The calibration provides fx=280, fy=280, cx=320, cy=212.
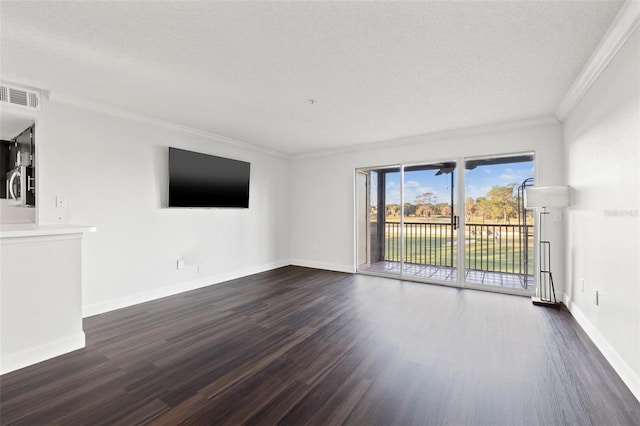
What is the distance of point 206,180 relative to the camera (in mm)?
4379

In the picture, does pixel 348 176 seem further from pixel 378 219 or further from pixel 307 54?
pixel 307 54

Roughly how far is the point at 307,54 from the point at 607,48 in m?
2.26

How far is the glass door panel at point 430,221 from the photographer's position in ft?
15.9

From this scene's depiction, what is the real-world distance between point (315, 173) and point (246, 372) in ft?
14.4

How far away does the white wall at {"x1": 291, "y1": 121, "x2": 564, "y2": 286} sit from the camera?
3840 millimetres

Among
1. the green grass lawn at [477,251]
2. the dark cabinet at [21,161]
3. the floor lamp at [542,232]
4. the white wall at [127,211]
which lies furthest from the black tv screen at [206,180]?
the floor lamp at [542,232]

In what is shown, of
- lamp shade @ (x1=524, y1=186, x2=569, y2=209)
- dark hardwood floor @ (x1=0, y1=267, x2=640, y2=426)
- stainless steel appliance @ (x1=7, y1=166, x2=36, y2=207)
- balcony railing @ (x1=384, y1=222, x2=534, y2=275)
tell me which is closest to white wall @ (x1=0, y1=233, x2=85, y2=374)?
dark hardwood floor @ (x1=0, y1=267, x2=640, y2=426)

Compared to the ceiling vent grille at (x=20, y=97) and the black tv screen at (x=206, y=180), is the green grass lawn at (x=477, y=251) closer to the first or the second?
the black tv screen at (x=206, y=180)

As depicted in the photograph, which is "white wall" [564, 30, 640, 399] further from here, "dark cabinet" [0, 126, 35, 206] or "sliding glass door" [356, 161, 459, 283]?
"dark cabinet" [0, 126, 35, 206]

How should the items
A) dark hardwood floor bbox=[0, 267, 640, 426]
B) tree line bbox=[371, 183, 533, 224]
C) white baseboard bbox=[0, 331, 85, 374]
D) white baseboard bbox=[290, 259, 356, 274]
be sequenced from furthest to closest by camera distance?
white baseboard bbox=[290, 259, 356, 274], tree line bbox=[371, 183, 533, 224], white baseboard bbox=[0, 331, 85, 374], dark hardwood floor bbox=[0, 267, 640, 426]

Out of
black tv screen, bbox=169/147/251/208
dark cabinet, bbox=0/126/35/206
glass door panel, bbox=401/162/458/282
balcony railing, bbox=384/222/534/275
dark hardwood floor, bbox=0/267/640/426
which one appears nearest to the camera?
dark hardwood floor, bbox=0/267/640/426

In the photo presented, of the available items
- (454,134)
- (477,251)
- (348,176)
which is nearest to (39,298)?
(348,176)

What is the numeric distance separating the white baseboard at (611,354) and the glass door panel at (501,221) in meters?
1.18

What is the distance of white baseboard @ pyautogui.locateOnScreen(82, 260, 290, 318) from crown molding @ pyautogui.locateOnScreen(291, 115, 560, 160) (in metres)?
2.84
